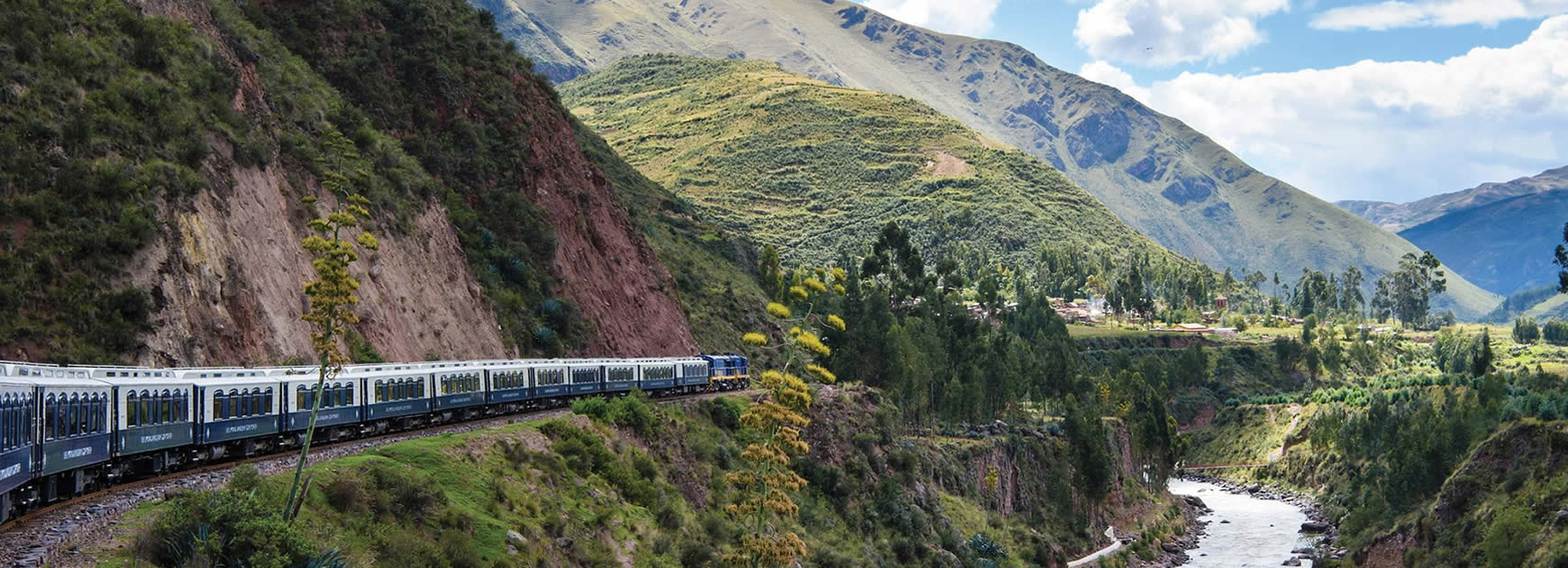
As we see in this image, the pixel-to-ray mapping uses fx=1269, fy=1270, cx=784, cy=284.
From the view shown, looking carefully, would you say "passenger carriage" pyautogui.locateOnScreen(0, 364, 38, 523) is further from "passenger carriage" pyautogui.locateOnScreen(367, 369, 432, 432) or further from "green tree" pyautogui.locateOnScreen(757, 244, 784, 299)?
"green tree" pyautogui.locateOnScreen(757, 244, 784, 299)

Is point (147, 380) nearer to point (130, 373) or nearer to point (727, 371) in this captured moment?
point (130, 373)

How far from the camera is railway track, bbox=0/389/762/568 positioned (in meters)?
19.5

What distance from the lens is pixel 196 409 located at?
29359 millimetres

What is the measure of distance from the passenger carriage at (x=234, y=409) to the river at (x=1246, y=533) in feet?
234

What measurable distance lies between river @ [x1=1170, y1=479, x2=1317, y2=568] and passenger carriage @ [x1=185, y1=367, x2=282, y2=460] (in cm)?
7124

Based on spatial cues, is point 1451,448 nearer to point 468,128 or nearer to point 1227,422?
point 468,128

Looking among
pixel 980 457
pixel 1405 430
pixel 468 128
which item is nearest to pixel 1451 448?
pixel 1405 430

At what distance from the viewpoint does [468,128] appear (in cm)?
6706

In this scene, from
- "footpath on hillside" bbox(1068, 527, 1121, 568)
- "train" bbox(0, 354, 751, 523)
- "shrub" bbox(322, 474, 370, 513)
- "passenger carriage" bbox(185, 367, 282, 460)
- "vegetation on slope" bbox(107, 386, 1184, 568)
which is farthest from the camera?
"footpath on hillside" bbox(1068, 527, 1121, 568)

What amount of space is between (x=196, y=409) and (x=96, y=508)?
6.36 meters

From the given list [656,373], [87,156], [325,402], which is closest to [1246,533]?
[656,373]

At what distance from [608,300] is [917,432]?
91.8ft

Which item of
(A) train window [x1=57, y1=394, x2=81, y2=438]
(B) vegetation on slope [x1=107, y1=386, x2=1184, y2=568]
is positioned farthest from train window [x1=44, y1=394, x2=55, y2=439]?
(B) vegetation on slope [x1=107, y1=386, x2=1184, y2=568]

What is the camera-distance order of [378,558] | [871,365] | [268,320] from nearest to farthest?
[378,558]
[268,320]
[871,365]
